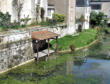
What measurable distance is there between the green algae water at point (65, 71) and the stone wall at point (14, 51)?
38.5 inches

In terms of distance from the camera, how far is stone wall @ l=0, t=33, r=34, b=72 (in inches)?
893

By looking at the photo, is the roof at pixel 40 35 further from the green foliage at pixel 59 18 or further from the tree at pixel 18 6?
the green foliage at pixel 59 18

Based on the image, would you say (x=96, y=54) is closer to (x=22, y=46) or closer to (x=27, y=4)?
(x=22, y=46)

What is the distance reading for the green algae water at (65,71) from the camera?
68.8ft

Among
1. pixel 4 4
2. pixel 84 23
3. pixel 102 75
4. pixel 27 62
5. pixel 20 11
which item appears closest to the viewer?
pixel 102 75

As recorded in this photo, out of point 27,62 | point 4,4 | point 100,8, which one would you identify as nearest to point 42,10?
point 4,4

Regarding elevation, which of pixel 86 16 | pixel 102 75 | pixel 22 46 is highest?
pixel 86 16

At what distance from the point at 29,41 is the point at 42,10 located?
1340 centimetres

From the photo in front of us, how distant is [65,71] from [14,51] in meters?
6.98

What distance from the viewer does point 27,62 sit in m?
26.2

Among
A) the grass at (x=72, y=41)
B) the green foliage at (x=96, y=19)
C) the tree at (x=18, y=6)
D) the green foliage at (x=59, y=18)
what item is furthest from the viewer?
the green foliage at (x=96, y=19)

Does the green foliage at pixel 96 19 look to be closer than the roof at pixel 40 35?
No

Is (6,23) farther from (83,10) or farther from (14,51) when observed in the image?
(83,10)

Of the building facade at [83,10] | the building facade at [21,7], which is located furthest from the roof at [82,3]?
the building facade at [21,7]
